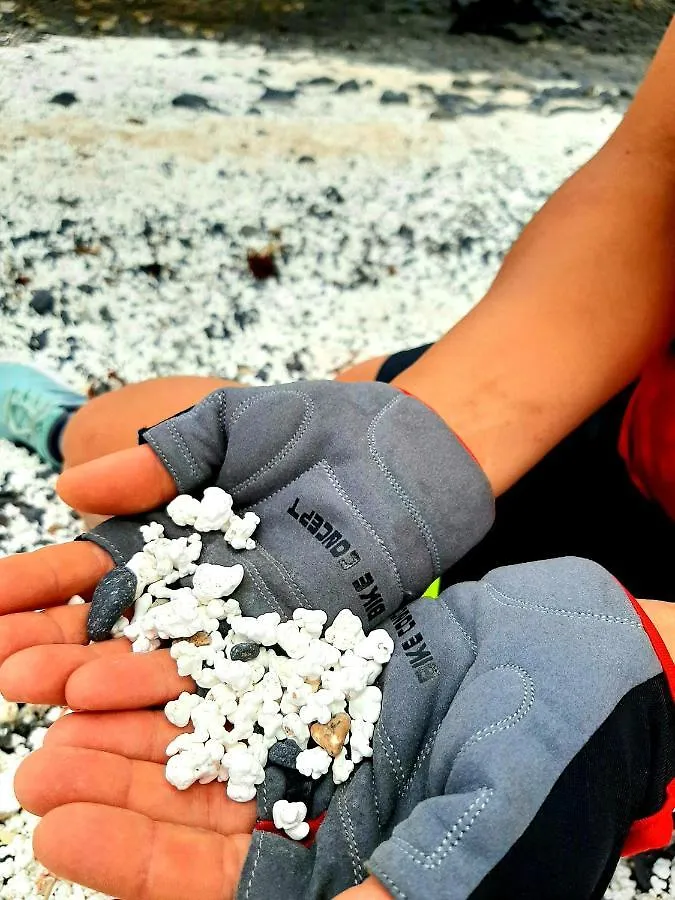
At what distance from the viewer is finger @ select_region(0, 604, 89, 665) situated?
1.87 ft

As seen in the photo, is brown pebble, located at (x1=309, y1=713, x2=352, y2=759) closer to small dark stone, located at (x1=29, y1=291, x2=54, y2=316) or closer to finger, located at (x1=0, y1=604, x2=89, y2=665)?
finger, located at (x1=0, y1=604, x2=89, y2=665)

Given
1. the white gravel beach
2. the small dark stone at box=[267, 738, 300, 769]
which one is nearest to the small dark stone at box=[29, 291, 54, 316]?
the white gravel beach

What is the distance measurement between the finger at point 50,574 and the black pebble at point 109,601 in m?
0.02

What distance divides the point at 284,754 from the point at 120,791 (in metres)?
0.12

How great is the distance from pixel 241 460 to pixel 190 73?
1.10 meters

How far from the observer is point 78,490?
0.62 metres

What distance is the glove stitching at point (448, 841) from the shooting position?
470 mm

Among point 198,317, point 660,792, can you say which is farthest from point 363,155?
point 660,792

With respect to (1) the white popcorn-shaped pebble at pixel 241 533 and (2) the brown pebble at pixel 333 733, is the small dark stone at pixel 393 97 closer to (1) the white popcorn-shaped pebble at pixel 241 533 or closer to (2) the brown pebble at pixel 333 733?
(1) the white popcorn-shaped pebble at pixel 241 533

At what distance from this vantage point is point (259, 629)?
0.62m

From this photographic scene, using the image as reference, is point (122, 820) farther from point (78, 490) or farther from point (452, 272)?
point (452, 272)

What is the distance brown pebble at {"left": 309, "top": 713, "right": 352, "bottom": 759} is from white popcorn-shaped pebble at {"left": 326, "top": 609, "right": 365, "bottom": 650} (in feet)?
0.18

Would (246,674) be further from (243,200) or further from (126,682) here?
(243,200)

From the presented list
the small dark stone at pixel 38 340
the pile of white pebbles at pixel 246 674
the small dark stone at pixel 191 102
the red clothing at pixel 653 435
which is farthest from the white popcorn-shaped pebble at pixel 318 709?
the small dark stone at pixel 191 102
